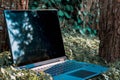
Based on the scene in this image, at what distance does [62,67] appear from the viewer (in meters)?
2.06

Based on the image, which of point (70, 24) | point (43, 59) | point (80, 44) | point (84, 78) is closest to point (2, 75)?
point (84, 78)

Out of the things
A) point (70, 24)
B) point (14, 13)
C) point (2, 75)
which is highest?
point (14, 13)

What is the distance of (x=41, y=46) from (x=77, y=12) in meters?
2.79

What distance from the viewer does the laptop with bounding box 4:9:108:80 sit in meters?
1.90

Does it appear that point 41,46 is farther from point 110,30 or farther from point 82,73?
point 110,30

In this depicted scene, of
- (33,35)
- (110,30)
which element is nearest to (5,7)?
(33,35)

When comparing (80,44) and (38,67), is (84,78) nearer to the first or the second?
(38,67)

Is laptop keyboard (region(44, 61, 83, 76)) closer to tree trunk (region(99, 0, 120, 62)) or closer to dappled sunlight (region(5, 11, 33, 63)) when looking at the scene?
dappled sunlight (region(5, 11, 33, 63))

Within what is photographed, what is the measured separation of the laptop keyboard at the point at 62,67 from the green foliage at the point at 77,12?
7.44 feet

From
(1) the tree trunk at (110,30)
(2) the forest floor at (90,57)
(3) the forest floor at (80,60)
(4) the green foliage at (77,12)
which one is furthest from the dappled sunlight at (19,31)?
(4) the green foliage at (77,12)

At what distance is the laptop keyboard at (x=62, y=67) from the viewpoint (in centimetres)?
191

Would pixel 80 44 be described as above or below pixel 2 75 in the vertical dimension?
below

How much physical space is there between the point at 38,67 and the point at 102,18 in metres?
0.91

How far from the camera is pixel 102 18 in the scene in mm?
2629
